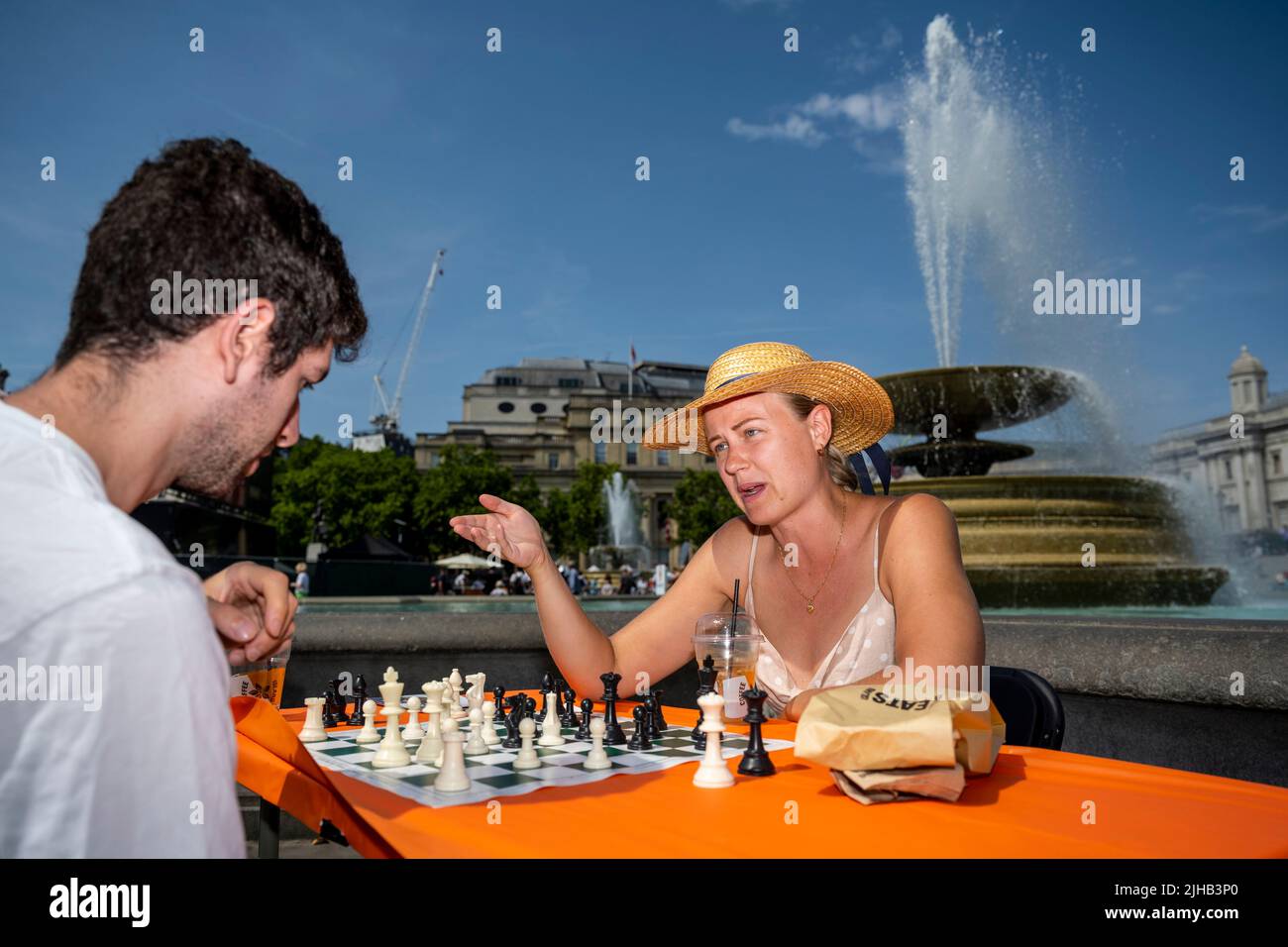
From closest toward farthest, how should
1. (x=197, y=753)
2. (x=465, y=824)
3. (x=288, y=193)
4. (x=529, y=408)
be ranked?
(x=197, y=753) < (x=288, y=193) < (x=465, y=824) < (x=529, y=408)

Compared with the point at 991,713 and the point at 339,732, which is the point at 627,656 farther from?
the point at 991,713

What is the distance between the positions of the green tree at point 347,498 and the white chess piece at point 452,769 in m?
54.1

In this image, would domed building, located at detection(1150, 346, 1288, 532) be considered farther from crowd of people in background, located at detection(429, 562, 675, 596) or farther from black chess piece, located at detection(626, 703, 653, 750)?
black chess piece, located at detection(626, 703, 653, 750)

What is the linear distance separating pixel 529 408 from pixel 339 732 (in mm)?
92889

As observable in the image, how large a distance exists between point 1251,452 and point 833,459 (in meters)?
48.5

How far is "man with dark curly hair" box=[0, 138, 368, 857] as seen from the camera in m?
0.82

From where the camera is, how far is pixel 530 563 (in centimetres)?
279

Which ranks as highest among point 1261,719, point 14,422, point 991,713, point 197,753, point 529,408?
point 529,408

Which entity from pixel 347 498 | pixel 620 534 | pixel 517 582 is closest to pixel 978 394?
pixel 517 582

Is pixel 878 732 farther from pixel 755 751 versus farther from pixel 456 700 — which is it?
pixel 456 700

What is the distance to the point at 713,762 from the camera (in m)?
1.78
